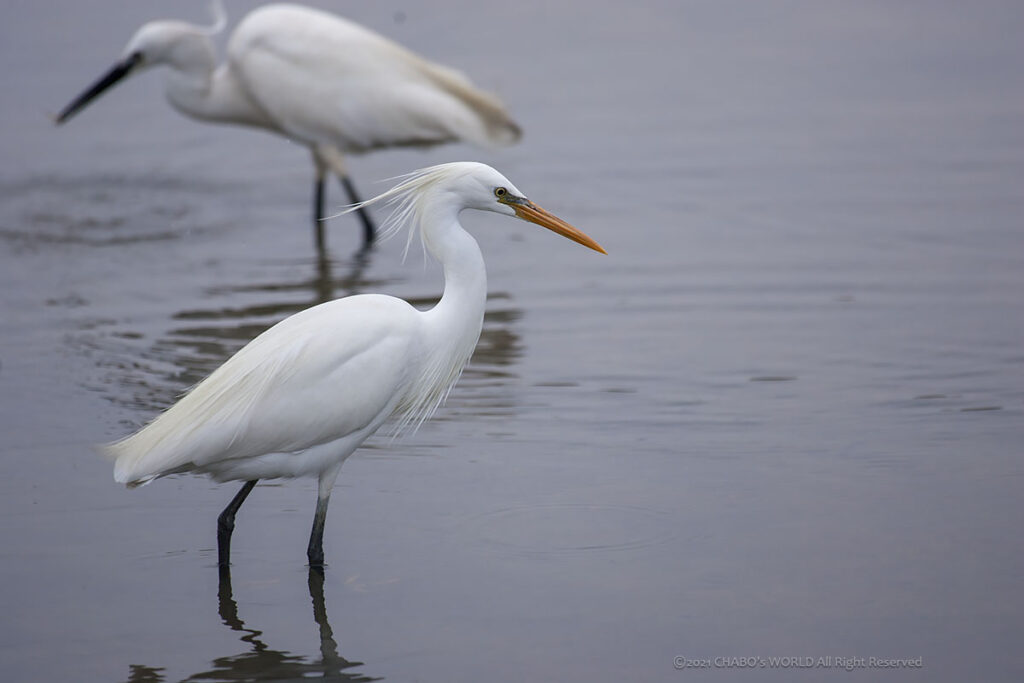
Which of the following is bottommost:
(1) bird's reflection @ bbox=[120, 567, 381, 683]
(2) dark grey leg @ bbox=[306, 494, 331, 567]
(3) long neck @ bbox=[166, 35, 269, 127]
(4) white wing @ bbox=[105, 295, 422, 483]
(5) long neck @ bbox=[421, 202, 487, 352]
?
(1) bird's reflection @ bbox=[120, 567, 381, 683]

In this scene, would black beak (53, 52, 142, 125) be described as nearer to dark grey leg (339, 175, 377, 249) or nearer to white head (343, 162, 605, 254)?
dark grey leg (339, 175, 377, 249)

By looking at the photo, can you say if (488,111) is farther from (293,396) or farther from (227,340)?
(293,396)

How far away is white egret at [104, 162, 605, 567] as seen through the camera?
4395 millimetres

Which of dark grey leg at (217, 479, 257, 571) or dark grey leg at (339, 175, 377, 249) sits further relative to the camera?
dark grey leg at (339, 175, 377, 249)

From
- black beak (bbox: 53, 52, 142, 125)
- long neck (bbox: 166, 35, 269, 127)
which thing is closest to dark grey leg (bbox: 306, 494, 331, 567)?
long neck (bbox: 166, 35, 269, 127)

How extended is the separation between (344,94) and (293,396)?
17.6 ft

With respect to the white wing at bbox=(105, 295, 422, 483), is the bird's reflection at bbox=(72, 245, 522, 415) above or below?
below

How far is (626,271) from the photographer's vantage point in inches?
316

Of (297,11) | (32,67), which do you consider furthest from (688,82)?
(32,67)

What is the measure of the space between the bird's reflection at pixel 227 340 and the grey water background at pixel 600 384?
3 centimetres

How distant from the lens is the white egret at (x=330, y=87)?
9.46 m

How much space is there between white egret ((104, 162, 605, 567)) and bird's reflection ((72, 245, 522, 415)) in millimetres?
1526

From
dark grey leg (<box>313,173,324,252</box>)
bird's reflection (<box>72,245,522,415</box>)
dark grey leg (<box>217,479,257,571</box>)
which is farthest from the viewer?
dark grey leg (<box>313,173,324,252</box>)

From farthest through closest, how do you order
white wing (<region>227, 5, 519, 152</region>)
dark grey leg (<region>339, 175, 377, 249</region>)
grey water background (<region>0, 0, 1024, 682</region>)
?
white wing (<region>227, 5, 519, 152</region>)
dark grey leg (<region>339, 175, 377, 249</region>)
grey water background (<region>0, 0, 1024, 682</region>)
